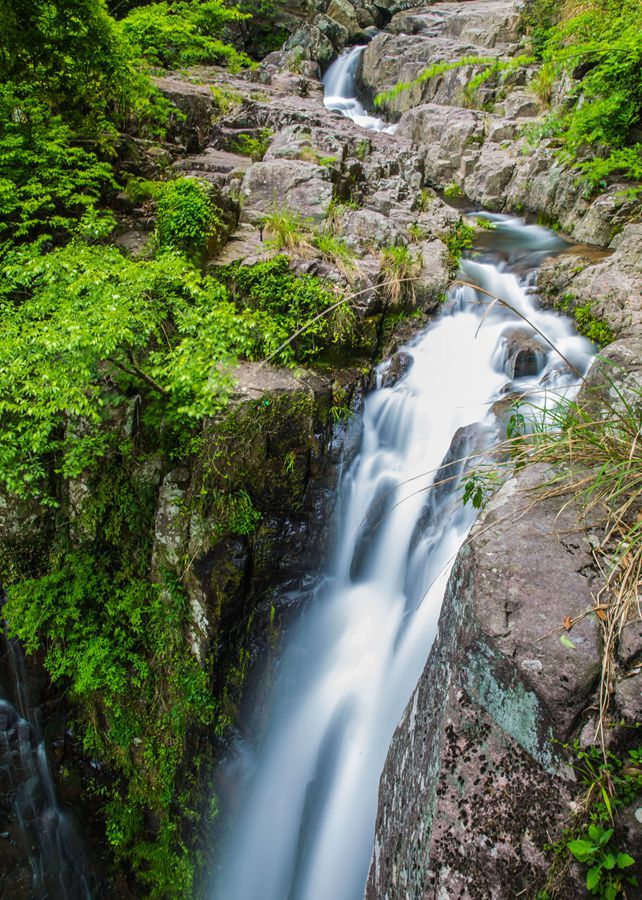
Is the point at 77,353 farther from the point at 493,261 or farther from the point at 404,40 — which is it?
the point at 404,40

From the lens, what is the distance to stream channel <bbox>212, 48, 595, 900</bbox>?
13.3 ft

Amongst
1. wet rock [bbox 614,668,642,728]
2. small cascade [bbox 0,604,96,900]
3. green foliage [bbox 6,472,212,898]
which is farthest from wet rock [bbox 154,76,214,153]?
wet rock [bbox 614,668,642,728]

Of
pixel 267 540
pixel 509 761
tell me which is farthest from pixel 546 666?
pixel 267 540

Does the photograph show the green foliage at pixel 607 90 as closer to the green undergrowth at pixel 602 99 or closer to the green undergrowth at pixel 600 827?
the green undergrowth at pixel 602 99

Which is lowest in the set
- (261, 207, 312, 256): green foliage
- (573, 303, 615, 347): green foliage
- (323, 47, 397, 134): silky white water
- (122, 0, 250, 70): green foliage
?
(573, 303, 615, 347): green foliage

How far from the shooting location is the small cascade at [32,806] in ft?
16.5

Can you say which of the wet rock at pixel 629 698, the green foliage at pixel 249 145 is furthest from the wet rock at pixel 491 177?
the wet rock at pixel 629 698

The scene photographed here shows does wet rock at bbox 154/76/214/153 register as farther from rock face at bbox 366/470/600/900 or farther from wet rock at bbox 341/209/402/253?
rock face at bbox 366/470/600/900

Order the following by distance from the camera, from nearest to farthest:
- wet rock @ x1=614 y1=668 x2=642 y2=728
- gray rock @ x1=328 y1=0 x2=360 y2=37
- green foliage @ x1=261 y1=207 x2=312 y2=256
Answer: wet rock @ x1=614 y1=668 x2=642 y2=728, green foliage @ x1=261 y1=207 x2=312 y2=256, gray rock @ x1=328 y1=0 x2=360 y2=37

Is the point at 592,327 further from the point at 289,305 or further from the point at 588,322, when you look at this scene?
the point at 289,305

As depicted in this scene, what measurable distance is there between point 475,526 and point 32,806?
5.98m

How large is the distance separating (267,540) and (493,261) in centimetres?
575

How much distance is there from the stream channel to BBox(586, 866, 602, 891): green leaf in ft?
7.09

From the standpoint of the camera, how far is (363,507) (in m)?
4.88
